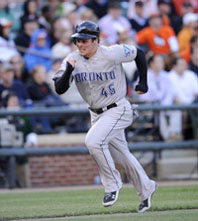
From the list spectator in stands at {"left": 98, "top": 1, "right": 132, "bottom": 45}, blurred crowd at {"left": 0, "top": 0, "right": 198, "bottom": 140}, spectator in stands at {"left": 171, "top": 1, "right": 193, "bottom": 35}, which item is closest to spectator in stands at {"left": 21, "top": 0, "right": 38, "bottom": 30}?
blurred crowd at {"left": 0, "top": 0, "right": 198, "bottom": 140}

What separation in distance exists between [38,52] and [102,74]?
6811 mm

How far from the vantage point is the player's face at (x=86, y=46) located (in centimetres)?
672

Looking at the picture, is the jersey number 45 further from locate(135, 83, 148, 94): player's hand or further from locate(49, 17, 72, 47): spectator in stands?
locate(49, 17, 72, 47): spectator in stands

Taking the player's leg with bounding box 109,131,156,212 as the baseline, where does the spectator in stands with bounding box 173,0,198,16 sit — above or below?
above

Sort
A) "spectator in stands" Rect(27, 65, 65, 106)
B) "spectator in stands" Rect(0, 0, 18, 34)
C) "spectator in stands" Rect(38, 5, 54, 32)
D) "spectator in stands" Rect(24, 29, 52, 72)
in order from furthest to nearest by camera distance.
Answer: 1. "spectator in stands" Rect(0, 0, 18, 34)
2. "spectator in stands" Rect(38, 5, 54, 32)
3. "spectator in stands" Rect(24, 29, 52, 72)
4. "spectator in stands" Rect(27, 65, 65, 106)

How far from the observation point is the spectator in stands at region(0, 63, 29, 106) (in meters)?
12.0

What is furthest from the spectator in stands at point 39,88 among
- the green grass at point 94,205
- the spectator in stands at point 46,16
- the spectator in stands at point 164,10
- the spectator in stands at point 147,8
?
the spectator in stands at point 164,10

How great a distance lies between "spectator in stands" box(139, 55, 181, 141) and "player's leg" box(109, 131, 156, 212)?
5.21 m

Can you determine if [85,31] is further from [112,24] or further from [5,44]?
[112,24]

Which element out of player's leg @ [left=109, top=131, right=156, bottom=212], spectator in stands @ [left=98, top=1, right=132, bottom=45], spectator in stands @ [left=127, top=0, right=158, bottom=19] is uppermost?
spectator in stands @ [left=127, top=0, right=158, bottom=19]

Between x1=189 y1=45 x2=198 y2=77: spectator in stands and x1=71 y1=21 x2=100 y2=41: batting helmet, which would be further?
x1=189 y1=45 x2=198 y2=77: spectator in stands

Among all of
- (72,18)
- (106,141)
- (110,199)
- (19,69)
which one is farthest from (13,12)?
(110,199)

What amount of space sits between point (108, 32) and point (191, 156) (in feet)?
11.7

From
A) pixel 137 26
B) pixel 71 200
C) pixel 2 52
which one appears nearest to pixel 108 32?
pixel 137 26
